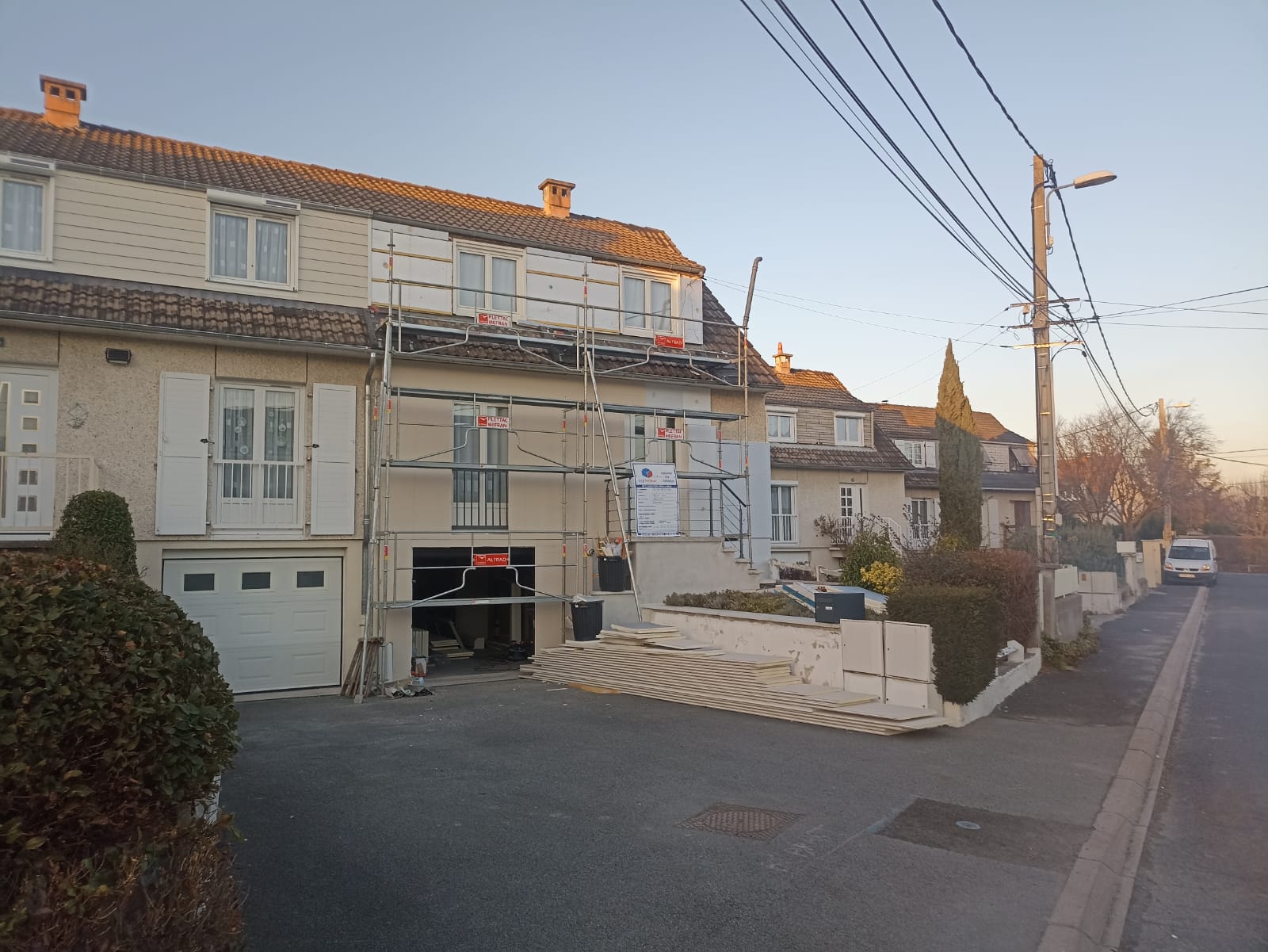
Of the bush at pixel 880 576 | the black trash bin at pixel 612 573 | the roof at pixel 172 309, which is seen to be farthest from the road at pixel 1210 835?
the roof at pixel 172 309

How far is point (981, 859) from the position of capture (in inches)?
236

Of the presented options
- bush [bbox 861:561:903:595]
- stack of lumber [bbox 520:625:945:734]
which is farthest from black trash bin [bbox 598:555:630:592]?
bush [bbox 861:561:903:595]

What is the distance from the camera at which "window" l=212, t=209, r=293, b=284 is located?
1358 centimetres

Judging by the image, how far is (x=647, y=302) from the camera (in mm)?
17062

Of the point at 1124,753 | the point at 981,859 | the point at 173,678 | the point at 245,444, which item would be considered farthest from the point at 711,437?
the point at 173,678

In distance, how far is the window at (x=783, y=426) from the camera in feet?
90.7

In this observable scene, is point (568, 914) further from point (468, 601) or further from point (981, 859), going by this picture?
point (468, 601)

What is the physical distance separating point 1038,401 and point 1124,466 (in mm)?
33120

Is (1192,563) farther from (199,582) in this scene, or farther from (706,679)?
(199,582)

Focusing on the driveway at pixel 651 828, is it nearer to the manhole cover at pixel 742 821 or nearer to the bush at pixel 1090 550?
the manhole cover at pixel 742 821

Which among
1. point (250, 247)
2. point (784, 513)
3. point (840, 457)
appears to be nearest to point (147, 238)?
point (250, 247)

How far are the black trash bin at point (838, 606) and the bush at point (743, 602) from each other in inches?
55.3

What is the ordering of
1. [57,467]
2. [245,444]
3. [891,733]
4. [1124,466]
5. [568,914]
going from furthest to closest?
[1124,466]
[245,444]
[57,467]
[891,733]
[568,914]

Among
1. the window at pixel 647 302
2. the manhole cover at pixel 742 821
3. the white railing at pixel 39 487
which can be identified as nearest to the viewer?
the manhole cover at pixel 742 821
